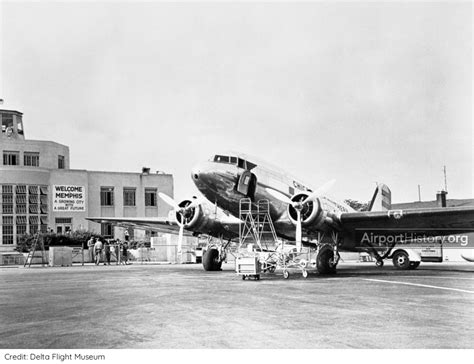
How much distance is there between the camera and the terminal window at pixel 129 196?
6158cm

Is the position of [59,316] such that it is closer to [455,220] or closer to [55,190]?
[455,220]

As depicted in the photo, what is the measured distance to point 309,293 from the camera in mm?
13516

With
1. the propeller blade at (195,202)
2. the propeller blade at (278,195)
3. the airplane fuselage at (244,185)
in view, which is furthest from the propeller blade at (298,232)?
the propeller blade at (195,202)

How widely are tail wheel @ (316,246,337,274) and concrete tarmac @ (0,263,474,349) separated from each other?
20.4 feet

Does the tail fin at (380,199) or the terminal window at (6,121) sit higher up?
the terminal window at (6,121)

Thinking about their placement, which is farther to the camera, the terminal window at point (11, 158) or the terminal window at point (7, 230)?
the terminal window at point (11, 158)

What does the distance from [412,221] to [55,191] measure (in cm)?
4210

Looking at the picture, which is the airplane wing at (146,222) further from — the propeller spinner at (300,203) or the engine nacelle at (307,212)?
the propeller spinner at (300,203)

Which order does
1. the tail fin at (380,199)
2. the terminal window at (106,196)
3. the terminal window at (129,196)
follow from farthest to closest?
1. the terminal window at (129,196)
2. the terminal window at (106,196)
3. the tail fin at (380,199)

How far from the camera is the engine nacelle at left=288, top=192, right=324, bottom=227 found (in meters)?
20.5

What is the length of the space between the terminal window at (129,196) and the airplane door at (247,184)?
4281 cm

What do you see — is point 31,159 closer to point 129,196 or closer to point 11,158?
point 11,158

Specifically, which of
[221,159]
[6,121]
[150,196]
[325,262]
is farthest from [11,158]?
[325,262]
